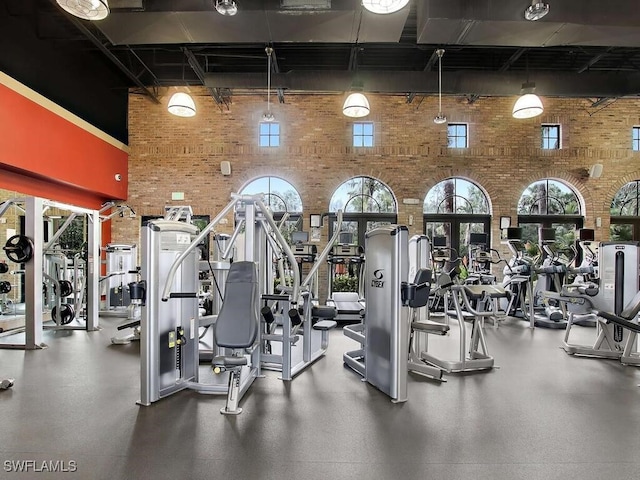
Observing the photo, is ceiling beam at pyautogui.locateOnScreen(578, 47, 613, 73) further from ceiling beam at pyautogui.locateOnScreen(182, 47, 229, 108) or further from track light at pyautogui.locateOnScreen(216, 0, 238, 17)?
ceiling beam at pyautogui.locateOnScreen(182, 47, 229, 108)

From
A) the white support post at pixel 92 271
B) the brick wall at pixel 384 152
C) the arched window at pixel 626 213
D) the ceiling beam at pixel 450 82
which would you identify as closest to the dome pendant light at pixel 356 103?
the ceiling beam at pixel 450 82

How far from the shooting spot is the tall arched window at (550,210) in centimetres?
1030

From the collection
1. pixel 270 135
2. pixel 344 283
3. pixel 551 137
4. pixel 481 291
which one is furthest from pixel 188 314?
pixel 551 137

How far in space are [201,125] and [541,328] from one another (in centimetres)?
938

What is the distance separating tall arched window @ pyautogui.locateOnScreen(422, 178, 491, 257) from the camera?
10312mm

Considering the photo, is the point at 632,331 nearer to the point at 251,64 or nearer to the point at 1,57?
the point at 251,64

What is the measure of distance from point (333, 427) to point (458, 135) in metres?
9.31

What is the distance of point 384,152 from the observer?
10.3m

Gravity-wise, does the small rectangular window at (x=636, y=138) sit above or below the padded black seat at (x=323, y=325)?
above

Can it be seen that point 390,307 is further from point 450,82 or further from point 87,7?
point 450,82

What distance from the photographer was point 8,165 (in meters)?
6.61

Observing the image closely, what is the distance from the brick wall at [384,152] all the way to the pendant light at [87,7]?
6.22 meters

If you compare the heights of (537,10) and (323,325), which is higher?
(537,10)

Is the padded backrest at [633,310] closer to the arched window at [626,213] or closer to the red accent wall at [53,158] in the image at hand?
the arched window at [626,213]
